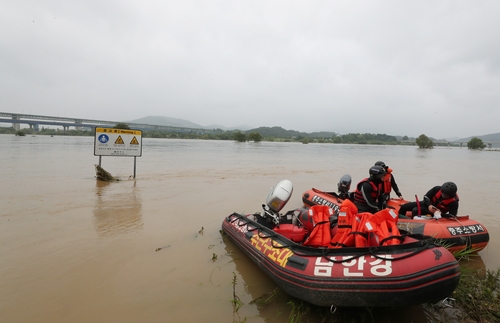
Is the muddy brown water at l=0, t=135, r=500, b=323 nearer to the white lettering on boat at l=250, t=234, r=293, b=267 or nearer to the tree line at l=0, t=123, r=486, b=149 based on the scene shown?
the white lettering on boat at l=250, t=234, r=293, b=267

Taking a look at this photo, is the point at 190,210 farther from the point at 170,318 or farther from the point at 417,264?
the point at 417,264

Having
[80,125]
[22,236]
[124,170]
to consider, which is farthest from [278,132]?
[22,236]

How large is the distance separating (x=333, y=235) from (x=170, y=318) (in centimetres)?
222

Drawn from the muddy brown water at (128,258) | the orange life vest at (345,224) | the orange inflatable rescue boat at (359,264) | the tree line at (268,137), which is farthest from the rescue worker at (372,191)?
the tree line at (268,137)

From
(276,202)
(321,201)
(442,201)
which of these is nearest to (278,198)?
(276,202)

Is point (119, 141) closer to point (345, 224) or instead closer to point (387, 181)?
point (387, 181)

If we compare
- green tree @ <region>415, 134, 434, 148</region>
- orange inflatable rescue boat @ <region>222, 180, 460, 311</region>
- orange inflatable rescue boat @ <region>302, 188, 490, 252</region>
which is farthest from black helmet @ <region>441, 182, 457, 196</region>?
green tree @ <region>415, 134, 434, 148</region>

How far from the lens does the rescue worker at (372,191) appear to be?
506 centimetres

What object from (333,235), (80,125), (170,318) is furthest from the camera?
(80,125)

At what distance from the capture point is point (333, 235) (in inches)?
139

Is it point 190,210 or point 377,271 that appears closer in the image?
point 377,271

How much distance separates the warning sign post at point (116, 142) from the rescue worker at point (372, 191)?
28.8 ft

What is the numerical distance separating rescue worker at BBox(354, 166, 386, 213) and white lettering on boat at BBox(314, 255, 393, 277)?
2.78 meters

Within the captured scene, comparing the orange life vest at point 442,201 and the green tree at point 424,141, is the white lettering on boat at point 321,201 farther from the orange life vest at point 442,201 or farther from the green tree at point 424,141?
the green tree at point 424,141
